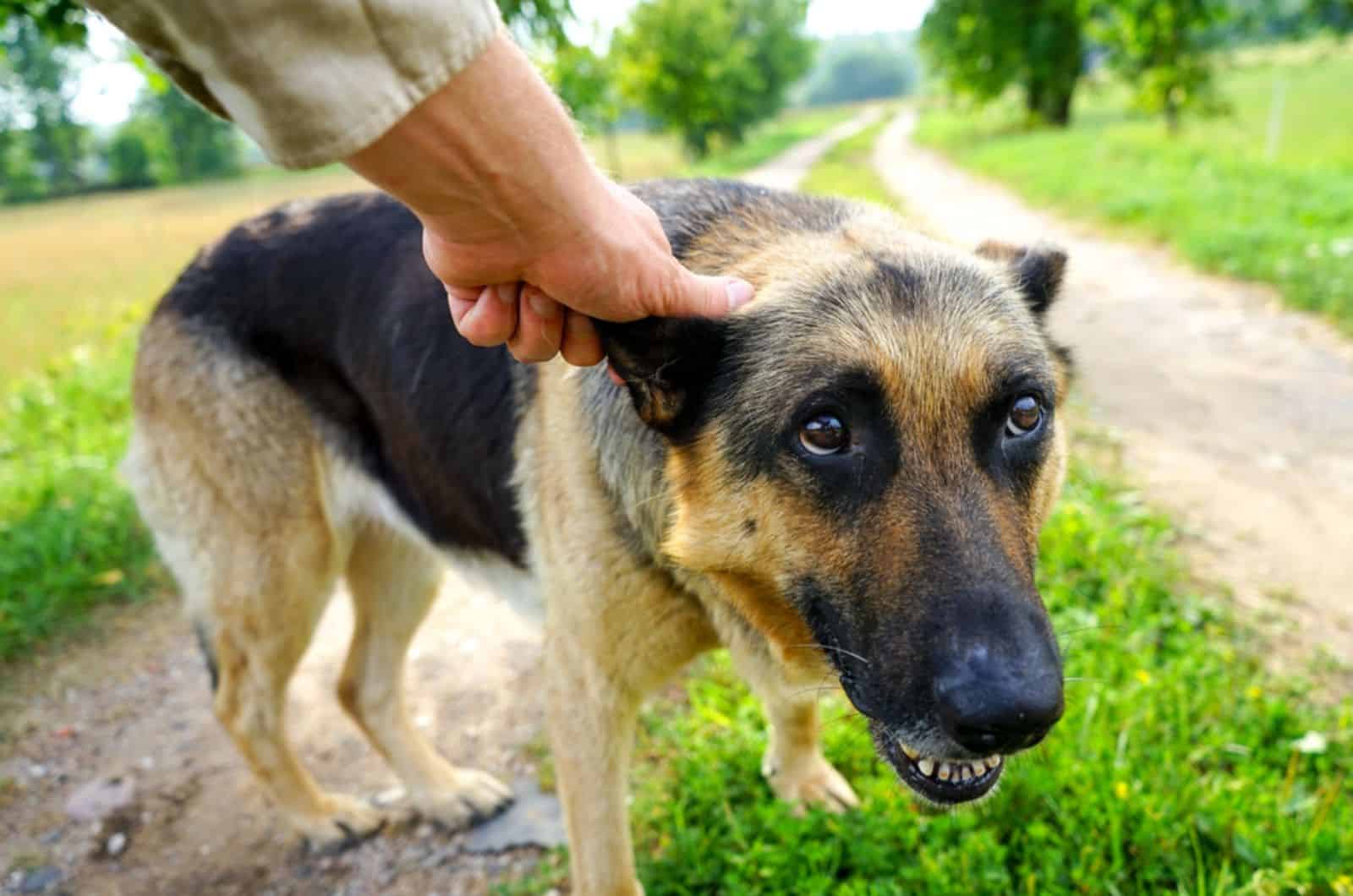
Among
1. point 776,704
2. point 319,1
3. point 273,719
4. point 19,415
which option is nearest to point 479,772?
point 273,719

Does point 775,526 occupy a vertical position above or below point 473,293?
below

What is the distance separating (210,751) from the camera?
374 cm

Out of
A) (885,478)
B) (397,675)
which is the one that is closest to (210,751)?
(397,675)

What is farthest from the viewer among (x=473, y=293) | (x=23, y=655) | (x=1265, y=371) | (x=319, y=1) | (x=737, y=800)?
(x=1265, y=371)

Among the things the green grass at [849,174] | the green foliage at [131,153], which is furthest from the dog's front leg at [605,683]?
the green foliage at [131,153]

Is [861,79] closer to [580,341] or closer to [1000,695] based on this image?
[580,341]

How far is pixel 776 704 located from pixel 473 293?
163 centimetres

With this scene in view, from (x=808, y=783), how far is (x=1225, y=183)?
12.1 meters

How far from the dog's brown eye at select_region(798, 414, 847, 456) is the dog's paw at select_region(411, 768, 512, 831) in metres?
2.18

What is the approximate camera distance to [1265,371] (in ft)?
20.6

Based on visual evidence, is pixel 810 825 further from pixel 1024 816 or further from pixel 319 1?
pixel 319 1

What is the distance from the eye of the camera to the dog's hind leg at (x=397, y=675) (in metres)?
3.29

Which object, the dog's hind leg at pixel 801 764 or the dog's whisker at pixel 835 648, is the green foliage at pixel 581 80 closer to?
the dog's hind leg at pixel 801 764

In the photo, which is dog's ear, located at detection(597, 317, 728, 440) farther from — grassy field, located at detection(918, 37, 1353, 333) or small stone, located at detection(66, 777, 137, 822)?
grassy field, located at detection(918, 37, 1353, 333)
